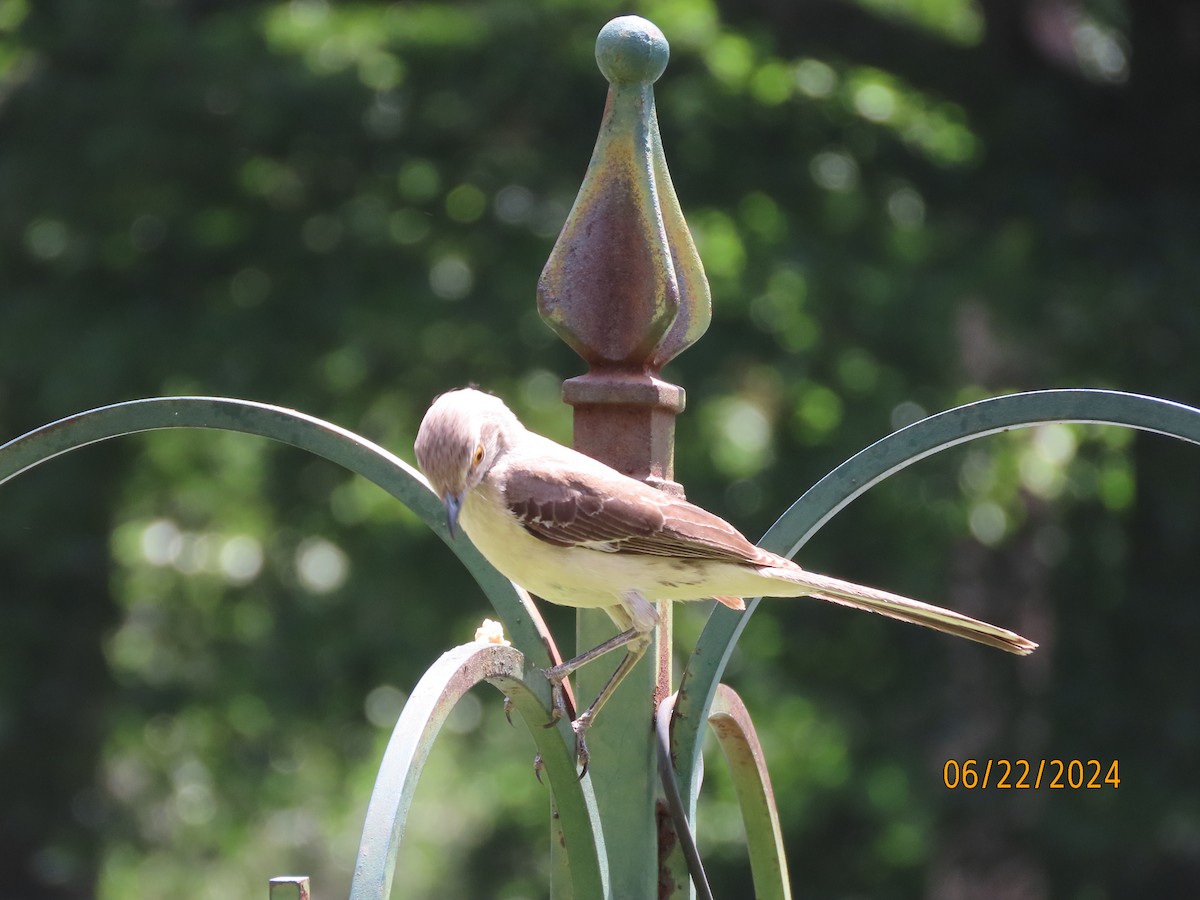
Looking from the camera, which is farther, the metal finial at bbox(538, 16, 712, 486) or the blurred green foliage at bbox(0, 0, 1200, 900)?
the blurred green foliage at bbox(0, 0, 1200, 900)

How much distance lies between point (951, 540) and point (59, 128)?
531 centimetres

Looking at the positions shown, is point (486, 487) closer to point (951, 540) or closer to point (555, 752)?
point (555, 752)

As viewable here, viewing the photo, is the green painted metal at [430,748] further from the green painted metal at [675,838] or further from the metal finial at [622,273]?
the metal finial at [622,273]

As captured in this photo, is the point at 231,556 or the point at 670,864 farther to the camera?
the point at 231,556

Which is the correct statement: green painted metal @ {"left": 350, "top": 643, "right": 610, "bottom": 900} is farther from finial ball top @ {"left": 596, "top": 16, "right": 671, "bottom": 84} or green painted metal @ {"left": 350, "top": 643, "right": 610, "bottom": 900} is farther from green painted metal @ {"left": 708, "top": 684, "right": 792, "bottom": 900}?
finial ball top @ {"left": 596, "top": 16, "right": 671, "bottom": 84}

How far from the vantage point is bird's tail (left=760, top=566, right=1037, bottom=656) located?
215 centimetres

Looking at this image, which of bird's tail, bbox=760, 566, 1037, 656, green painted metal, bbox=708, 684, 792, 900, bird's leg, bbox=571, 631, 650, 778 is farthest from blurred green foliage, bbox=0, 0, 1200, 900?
bird's leg, bbox=571, 631, 650, 778

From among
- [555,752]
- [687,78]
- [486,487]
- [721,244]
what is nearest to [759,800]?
[555,752]

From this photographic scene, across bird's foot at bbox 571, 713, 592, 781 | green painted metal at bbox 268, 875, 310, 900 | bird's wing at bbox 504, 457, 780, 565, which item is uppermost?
bird's wing at bbox 504, 457, 780, 565

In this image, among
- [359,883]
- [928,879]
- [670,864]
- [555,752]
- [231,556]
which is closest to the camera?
[359,883]

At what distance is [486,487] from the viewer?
2656mm

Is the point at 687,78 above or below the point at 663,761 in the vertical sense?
above

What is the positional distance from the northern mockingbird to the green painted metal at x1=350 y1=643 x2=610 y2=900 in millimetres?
227

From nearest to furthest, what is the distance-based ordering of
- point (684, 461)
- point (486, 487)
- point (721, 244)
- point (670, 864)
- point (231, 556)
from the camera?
point (670, 864)
point (486, 487)
point (721, 244)
point (684, 461)
point (231, 556)
